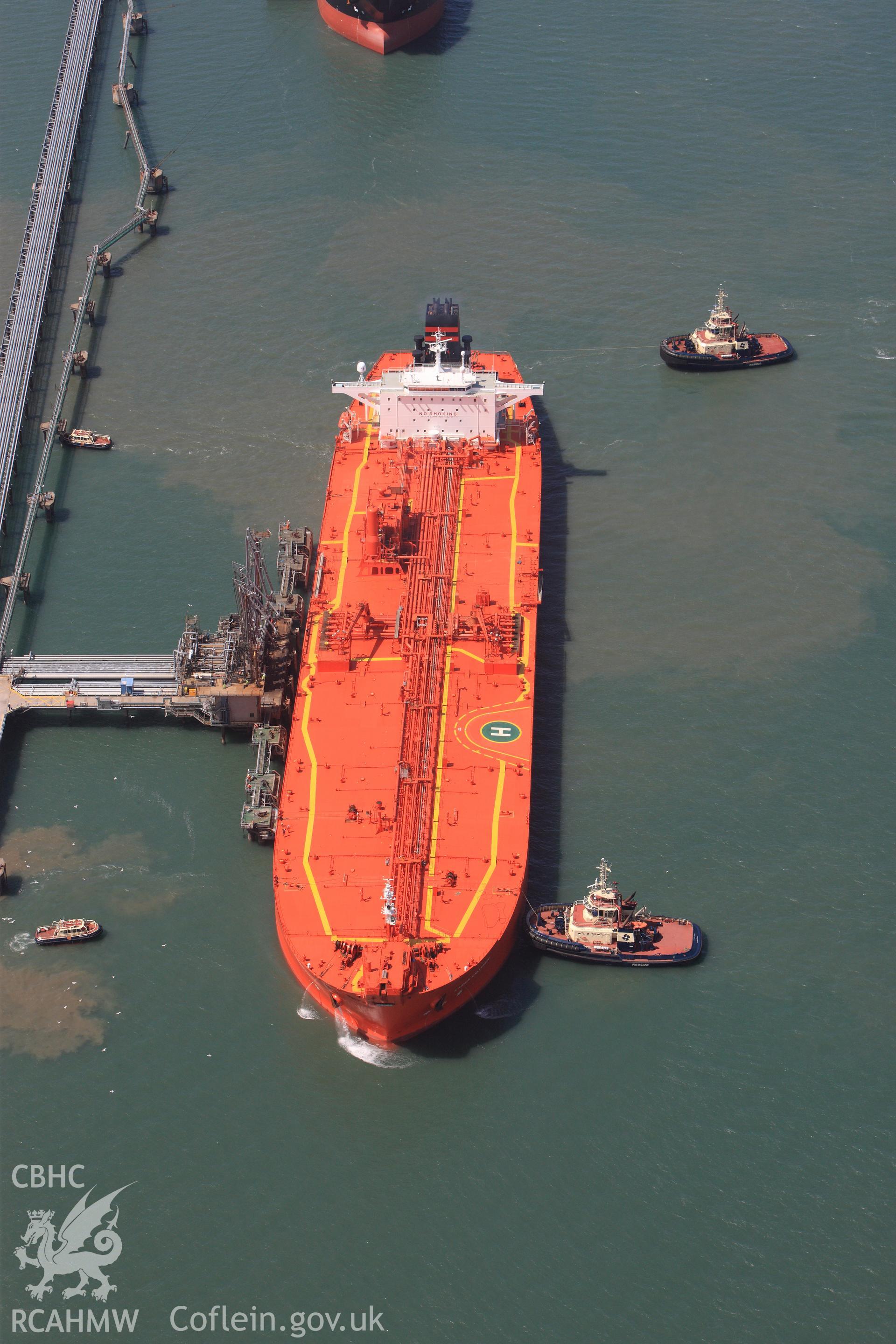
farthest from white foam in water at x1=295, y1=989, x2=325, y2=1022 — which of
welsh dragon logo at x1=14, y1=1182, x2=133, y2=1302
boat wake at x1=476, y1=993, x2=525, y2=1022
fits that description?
welsh dragon logo at x1=14, y1=1182, x2=133, y2=1302

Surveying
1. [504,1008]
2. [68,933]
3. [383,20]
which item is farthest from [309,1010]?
[383,20]

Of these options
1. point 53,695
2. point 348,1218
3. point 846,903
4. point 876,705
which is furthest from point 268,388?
point 348,1218

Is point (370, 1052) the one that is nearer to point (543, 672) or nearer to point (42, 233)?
point (543, 672)

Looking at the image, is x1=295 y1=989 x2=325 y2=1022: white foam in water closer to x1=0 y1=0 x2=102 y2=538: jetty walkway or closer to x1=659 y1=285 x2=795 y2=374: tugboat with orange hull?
x1=0 y1=0 x2=102 y2=538: jetty walkway

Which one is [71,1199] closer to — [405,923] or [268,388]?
[405,923]

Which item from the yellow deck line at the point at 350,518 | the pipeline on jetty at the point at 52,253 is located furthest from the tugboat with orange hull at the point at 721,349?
the pipeline on jetty at the point at 52,253

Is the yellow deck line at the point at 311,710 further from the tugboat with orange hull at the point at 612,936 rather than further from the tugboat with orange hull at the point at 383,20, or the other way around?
the tugboat with orange hull at the point at 383,20
